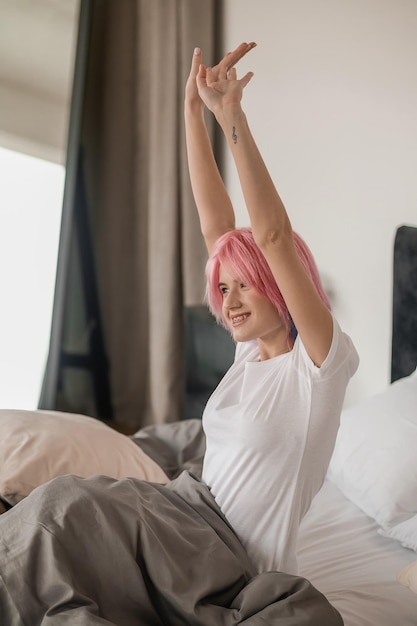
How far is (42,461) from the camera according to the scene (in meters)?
2.07

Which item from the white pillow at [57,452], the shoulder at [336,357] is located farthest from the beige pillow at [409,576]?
the white pillow at [57,452]

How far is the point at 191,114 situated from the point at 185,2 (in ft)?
5.39

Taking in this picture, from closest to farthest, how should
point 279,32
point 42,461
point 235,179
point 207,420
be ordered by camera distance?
1. point 207,420
2. point 42,461
3. point 279,32
4. point 235,179

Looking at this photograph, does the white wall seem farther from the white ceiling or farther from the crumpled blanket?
the crumpled blanket

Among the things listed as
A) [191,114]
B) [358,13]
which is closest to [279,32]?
[358,13]

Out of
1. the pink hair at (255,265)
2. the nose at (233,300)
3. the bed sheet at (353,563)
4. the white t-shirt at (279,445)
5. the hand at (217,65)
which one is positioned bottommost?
the bed sheet at (353,563)

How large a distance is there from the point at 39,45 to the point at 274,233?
2.26m

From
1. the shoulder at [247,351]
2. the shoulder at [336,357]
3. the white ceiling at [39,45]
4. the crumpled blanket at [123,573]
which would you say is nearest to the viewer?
the crumpled blanket at [123,573]

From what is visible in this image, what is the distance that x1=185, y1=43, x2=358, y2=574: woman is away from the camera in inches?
56.9

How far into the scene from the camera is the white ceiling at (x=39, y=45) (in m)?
3.28

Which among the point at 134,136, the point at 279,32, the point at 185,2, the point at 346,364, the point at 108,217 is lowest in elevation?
the point at 346,364

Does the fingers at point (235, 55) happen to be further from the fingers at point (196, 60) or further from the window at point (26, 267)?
the window at point (26, 267)

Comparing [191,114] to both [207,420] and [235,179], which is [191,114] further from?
[235,179]

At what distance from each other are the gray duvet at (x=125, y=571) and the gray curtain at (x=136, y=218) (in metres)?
1.90
